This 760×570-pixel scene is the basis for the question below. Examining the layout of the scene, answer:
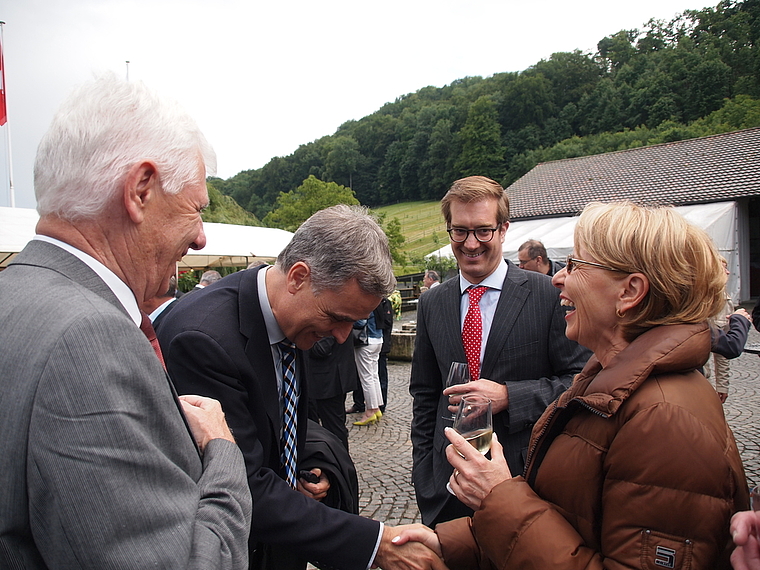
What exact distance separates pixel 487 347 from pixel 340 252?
1046 mm

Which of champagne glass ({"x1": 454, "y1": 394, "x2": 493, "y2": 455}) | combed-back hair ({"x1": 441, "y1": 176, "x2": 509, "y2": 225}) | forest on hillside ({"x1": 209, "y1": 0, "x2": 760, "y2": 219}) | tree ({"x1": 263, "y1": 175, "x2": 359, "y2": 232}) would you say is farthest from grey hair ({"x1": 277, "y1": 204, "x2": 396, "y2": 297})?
forest on hillside ({"x1": 209, "y1": 0, "x2": 760, "y2": 219})

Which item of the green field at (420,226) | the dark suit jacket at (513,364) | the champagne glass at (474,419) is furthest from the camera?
the green field at (420,226)

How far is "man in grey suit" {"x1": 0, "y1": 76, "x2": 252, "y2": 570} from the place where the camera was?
890mm

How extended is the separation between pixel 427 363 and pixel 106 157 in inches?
83.2

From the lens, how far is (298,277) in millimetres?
2045

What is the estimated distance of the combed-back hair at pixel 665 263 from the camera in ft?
5.23

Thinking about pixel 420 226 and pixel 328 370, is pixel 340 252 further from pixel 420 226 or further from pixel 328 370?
pixel 420 226

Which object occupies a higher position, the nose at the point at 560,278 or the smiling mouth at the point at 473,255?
the smiling mouth at the point at 473,255

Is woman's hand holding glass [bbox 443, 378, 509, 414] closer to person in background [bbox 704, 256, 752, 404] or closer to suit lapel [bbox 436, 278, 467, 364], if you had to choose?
suit lapel [bbox 436, 278, 467, 364]

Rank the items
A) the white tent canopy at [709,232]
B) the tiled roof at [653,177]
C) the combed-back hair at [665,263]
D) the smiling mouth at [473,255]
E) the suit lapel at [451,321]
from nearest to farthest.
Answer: the combed-back hair at [665,263], the suit lapel at [451,321], the smiling mouth at [473,255], the white tent canopy at [709,232], the tiled roof at [653,177]

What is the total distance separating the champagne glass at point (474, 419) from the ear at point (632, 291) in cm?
59

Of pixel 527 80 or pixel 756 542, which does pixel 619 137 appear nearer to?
pixel 527 80

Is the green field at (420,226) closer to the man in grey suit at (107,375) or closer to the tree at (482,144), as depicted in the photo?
the tree at (482,144)

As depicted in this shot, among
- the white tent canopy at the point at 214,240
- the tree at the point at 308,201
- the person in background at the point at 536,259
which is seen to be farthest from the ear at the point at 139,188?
the tree at the point at 308,201
